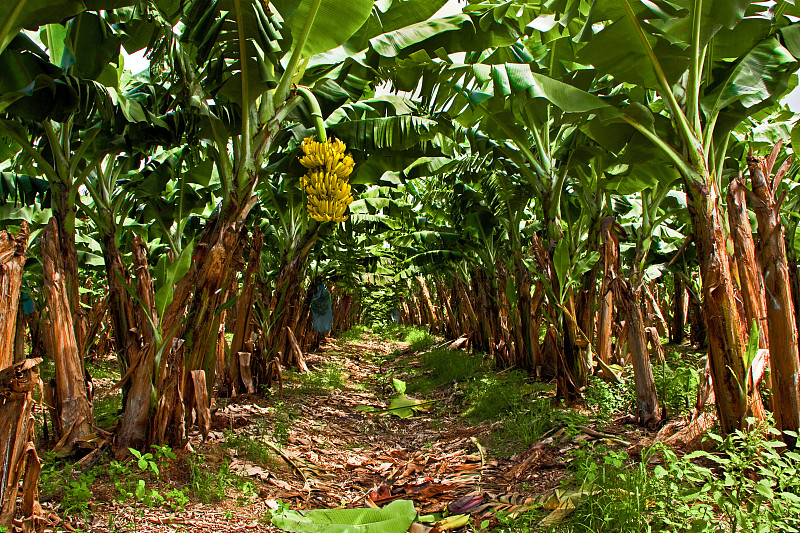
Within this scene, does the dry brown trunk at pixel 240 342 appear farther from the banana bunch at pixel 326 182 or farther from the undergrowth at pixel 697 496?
the undergrowth at pixel 697 496

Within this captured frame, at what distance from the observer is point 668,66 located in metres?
3.74

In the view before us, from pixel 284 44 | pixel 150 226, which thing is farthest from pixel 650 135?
pixel 150 226

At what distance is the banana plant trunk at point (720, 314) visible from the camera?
328 cm

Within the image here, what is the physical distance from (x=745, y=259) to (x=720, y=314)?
467mm

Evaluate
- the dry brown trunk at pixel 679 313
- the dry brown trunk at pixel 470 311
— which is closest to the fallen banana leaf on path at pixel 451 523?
the dry brown trunk at pixel 470 311

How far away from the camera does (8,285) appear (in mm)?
2098

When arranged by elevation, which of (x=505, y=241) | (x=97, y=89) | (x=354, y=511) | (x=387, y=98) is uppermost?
(x=387, y=98)

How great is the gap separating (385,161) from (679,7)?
121 inches

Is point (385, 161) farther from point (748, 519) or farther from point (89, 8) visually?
point (748, 519)

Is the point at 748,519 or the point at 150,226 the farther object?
the point at 150,226

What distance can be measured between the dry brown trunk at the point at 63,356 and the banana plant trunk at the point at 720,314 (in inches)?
177

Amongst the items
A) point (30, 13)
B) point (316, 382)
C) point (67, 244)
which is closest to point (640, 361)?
point (67, 244)

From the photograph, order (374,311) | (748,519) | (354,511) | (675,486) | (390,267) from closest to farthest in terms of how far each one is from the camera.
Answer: (748,519), (675,486), (354,511), (390,267), (374,311)

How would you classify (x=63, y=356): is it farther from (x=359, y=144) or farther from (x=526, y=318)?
(x=526, y=318)
